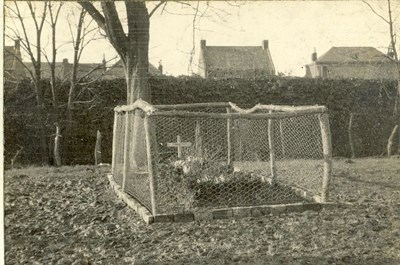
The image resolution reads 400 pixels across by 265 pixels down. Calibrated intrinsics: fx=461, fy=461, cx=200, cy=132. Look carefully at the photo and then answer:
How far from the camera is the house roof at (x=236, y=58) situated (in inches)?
1293

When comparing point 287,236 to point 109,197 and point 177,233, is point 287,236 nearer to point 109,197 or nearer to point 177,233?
point 177,233

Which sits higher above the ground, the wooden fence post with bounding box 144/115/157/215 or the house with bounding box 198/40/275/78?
the house with bounding box 198/40/275/78

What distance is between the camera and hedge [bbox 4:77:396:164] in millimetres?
12281

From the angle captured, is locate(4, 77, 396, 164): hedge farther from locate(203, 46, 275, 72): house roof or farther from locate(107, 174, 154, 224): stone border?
locate(203, 46, 275, 72): house roof

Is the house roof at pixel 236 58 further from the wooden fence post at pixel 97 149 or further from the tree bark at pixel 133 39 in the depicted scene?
the tree bark at pixel 133 39

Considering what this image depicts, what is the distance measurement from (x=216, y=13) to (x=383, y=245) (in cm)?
567

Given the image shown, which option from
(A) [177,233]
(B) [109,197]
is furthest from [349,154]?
(A) [177,233]

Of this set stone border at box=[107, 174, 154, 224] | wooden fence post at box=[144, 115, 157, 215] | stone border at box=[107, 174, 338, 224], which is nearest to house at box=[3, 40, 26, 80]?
stone border at box=[107, 174, 154, 224]

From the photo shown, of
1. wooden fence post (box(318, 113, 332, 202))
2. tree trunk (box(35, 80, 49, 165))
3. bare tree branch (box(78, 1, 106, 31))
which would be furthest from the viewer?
tree trunk (box(35, 80, 49, 165))

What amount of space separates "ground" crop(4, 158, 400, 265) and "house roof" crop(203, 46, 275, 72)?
1018 inches

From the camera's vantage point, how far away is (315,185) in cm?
805

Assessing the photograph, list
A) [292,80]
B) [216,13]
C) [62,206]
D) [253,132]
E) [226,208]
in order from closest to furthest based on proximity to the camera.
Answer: [226,208]
[62,206]
[216,13]
[253,132]
[292,80]

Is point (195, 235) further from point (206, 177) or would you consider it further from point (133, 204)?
point (206, 177)

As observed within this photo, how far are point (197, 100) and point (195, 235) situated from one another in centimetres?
967
